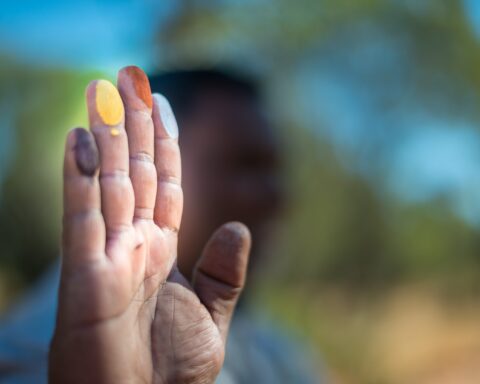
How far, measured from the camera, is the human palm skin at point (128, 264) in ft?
1.36

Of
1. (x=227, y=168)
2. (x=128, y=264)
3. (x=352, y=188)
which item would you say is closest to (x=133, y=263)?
(x=128, y=264)

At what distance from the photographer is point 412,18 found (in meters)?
2.99

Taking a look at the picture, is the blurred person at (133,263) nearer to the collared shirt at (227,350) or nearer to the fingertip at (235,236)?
the fingertip at (235,236)

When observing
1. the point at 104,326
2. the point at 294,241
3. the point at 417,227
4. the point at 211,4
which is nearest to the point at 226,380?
the point at 104,326

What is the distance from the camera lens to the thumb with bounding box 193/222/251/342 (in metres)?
0.53

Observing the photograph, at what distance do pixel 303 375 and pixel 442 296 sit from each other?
12.5ft

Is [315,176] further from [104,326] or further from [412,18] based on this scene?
[104,326]

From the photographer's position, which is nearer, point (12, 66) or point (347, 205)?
point (12, 66)

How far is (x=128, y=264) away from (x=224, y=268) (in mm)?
125

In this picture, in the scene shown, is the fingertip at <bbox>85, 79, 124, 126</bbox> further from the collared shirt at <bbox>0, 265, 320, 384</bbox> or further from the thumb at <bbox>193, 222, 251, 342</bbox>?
the collared shirt at <bbox>0, 265, 320, 384</bbox>

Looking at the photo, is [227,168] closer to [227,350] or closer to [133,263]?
[227,350]

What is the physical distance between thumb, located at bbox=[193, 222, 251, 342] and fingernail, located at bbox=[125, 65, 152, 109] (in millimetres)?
133

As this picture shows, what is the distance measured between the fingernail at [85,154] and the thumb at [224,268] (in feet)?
0.52

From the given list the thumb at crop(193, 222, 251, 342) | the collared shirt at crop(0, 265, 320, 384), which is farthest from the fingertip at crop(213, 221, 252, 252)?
the collared shirt at crop(0, 265, 320, 384)
